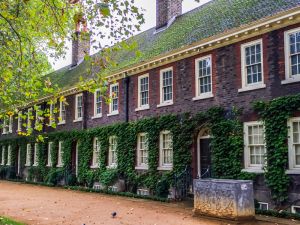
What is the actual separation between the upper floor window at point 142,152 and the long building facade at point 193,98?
0.05 metres

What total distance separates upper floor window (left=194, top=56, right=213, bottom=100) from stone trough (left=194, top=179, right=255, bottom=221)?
578 cm

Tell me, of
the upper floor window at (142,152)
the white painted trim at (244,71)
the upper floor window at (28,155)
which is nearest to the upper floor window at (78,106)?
the upper floor window at (142,152)

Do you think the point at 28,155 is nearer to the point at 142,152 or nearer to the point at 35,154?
the point at 35,154

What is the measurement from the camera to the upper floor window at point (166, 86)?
19094mm

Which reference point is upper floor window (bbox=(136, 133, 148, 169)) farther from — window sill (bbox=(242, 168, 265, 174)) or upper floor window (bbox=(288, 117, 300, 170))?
upper floor window (bbox=(288, 117, 300, 170))

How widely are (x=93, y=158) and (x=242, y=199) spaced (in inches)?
580

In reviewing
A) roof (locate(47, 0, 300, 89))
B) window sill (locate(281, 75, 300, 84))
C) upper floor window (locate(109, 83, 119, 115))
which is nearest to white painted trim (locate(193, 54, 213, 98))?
roof (locate(47, 0, 300, 89))

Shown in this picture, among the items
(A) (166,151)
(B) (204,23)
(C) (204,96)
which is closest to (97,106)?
(A) (166,151)

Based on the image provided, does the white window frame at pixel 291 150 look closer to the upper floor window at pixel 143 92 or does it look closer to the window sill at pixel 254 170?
the window sill at pixel 254 170

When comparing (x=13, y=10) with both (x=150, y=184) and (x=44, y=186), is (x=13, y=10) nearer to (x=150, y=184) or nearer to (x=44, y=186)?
(x=150, y=184)

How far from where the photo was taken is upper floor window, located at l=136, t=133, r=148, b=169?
20.1 metres

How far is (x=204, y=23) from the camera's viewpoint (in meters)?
19.6

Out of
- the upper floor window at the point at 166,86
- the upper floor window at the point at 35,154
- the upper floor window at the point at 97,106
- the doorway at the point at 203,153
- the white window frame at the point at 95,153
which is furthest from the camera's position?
the upper floor window at the point at 35,154

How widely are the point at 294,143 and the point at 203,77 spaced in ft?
18.0
